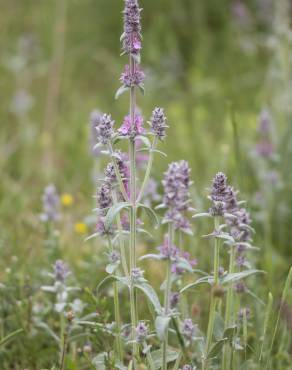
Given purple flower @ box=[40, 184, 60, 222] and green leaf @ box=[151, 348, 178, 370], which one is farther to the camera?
purple flower @ box=[40, 184, 60, 222]

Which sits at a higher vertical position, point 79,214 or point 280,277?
point 79,214

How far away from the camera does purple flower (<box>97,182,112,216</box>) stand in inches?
62.4

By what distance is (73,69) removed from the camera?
207 inches

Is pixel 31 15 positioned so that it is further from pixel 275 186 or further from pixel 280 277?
pixel 280 277

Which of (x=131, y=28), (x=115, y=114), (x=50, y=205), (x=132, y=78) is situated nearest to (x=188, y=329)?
(x=132, y=78)

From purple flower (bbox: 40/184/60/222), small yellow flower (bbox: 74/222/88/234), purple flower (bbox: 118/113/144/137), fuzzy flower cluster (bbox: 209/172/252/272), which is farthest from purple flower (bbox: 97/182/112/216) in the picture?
small yellow flower (bbox: 74/222/88/234)

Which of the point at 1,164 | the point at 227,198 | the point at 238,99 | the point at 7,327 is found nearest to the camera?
the point at 227,198

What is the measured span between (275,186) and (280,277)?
596mm

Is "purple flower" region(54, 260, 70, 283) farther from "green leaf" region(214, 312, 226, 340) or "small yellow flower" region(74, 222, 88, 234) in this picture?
"small yellow flower" region(74, 222, 88, 234)

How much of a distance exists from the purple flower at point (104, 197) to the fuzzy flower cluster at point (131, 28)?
12.9 inches

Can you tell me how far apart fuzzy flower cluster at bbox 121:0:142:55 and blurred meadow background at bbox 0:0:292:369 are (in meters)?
0.68

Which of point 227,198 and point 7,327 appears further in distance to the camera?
point 7,327

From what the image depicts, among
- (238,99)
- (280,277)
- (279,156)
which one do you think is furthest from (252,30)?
(280,277)

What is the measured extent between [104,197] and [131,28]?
0.41 metres
